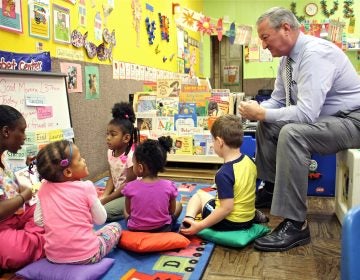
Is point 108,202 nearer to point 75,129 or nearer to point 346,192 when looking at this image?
point 75,129

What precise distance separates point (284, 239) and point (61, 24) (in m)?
2.07

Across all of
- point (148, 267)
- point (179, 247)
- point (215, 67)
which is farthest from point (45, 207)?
point (215, 67)

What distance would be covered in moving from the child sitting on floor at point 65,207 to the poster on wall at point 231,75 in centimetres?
659

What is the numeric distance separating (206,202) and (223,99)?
4.52 ft

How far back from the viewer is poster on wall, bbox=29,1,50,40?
2338mm

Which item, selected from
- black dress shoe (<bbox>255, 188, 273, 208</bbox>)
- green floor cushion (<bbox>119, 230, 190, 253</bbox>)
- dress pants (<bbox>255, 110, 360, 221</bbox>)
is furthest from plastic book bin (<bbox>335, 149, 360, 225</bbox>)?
green floor cushion (<bbox>119, 230, 190, 253</bbox>)

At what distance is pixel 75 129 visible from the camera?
2.89 m

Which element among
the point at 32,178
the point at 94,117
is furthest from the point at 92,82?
the point at 32,178

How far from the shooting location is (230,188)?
70.8 inches

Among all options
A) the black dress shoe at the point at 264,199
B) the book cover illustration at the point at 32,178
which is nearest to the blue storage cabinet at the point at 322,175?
the black dress shoe at the point at 264,199

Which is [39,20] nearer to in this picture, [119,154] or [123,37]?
[119,154]

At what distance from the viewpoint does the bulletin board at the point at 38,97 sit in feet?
6.61

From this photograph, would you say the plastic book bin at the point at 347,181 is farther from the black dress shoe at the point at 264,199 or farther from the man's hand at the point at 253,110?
the man's hand at the point at 253,110

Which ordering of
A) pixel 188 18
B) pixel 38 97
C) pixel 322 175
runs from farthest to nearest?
pixel 188 18 → pixel 322 175 → pixel 38 97
